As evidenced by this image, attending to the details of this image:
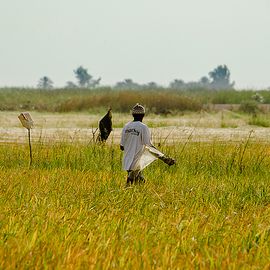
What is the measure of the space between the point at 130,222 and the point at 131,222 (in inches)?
12.6

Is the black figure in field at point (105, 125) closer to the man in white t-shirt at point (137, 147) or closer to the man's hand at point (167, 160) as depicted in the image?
the man in white t-shirt at point (137, 147)

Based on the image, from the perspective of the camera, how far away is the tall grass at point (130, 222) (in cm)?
384

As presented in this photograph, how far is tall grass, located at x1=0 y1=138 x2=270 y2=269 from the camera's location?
3.84 meters

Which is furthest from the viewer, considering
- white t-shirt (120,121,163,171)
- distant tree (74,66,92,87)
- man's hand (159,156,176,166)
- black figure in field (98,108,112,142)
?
distant tree (74,66,92,87)

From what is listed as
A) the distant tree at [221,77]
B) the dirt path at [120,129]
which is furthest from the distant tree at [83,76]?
the dirt path at [120,129]

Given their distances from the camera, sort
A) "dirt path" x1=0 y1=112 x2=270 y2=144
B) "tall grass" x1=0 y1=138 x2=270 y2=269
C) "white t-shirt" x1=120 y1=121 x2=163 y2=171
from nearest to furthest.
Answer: "tall grass" x1=0 y1=138 x2=270 y2=269
"white t-shirt" x1=120 y1=121 x2=163 y2=171
"dirt path" x1=0 y1=112 x2=270 y2=144

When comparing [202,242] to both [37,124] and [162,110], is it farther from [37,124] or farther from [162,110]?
[162,110]

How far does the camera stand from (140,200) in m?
6.04

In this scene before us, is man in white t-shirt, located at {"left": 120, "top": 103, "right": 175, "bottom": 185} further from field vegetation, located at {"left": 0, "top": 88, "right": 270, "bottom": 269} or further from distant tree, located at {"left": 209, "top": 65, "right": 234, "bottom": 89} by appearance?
distant tree, located at {"left": 209, "top": 65, "right": 234, "bottom": 89}

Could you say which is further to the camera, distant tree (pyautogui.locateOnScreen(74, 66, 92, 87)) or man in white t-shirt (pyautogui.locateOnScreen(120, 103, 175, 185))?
distant tree (pyautogui.locateOnScreen(74, 66, 92, 87))

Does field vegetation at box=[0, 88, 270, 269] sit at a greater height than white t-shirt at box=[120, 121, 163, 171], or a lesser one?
lesser

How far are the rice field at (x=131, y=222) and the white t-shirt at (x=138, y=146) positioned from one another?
0.97 ft

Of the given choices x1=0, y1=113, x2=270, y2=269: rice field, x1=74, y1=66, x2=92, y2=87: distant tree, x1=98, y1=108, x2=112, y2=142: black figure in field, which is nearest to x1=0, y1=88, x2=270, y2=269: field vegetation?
x1=0, y1=113, x2=270, y2=269: rice field

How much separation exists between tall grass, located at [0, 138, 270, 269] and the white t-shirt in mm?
320
